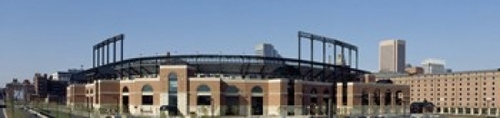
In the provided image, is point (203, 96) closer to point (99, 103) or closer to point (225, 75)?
point (225, 75)

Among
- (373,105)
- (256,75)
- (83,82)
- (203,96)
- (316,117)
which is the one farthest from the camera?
(83,82)

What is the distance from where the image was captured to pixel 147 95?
366 ft

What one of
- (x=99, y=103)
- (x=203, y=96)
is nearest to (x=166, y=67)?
(x=203, y=96)

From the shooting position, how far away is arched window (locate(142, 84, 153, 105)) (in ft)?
363

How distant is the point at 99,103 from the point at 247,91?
101 feet

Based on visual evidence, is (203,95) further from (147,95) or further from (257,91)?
(147,95)

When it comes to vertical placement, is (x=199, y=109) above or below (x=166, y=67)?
below

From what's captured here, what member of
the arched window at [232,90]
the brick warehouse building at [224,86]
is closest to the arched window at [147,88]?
the brick warehouse building at [224,86]

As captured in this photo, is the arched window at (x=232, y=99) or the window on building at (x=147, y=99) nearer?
the arched window at (x=232, y=99)

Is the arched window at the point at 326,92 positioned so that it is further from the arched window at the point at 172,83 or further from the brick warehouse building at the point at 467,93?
the brick warehouse building at the point at 467,93

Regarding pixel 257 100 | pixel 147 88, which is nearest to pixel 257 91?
pixel 257 100

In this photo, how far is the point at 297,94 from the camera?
370ft

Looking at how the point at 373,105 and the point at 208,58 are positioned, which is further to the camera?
the point at 373,105

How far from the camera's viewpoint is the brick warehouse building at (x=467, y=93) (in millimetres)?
176750
